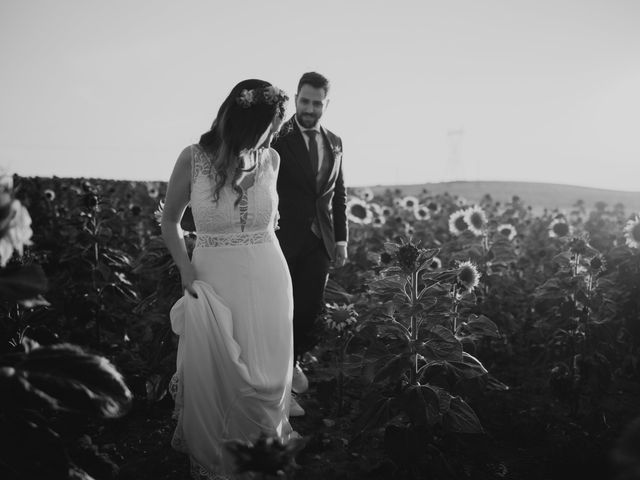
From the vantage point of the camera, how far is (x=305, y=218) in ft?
12.0

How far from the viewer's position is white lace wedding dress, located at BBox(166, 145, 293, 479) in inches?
97.7

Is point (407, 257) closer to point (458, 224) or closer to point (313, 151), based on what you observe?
point (313, 151)

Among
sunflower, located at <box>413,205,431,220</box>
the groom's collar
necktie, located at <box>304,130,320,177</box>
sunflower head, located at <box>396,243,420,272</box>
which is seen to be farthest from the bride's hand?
sunflower, located at <box>413,205,431,220</box>

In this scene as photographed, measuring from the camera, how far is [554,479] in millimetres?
2768

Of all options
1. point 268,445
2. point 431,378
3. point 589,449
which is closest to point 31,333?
point 268,445

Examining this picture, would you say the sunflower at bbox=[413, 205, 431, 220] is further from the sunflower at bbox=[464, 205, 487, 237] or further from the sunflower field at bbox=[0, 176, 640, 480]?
the sunflower field at bbox=[0, 176, 640, 480]

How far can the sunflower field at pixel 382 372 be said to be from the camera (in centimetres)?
106

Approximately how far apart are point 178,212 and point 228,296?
47 cm

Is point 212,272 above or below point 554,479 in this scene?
above

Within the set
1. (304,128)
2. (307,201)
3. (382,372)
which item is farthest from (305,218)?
(382,372)

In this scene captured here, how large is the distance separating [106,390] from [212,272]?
156cm

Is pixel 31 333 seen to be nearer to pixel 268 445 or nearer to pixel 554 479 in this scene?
pixel 268 445

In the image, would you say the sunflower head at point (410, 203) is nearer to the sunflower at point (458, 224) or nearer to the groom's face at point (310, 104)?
the sunflower at point (458, 224)

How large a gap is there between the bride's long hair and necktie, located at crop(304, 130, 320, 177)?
1.03 m
